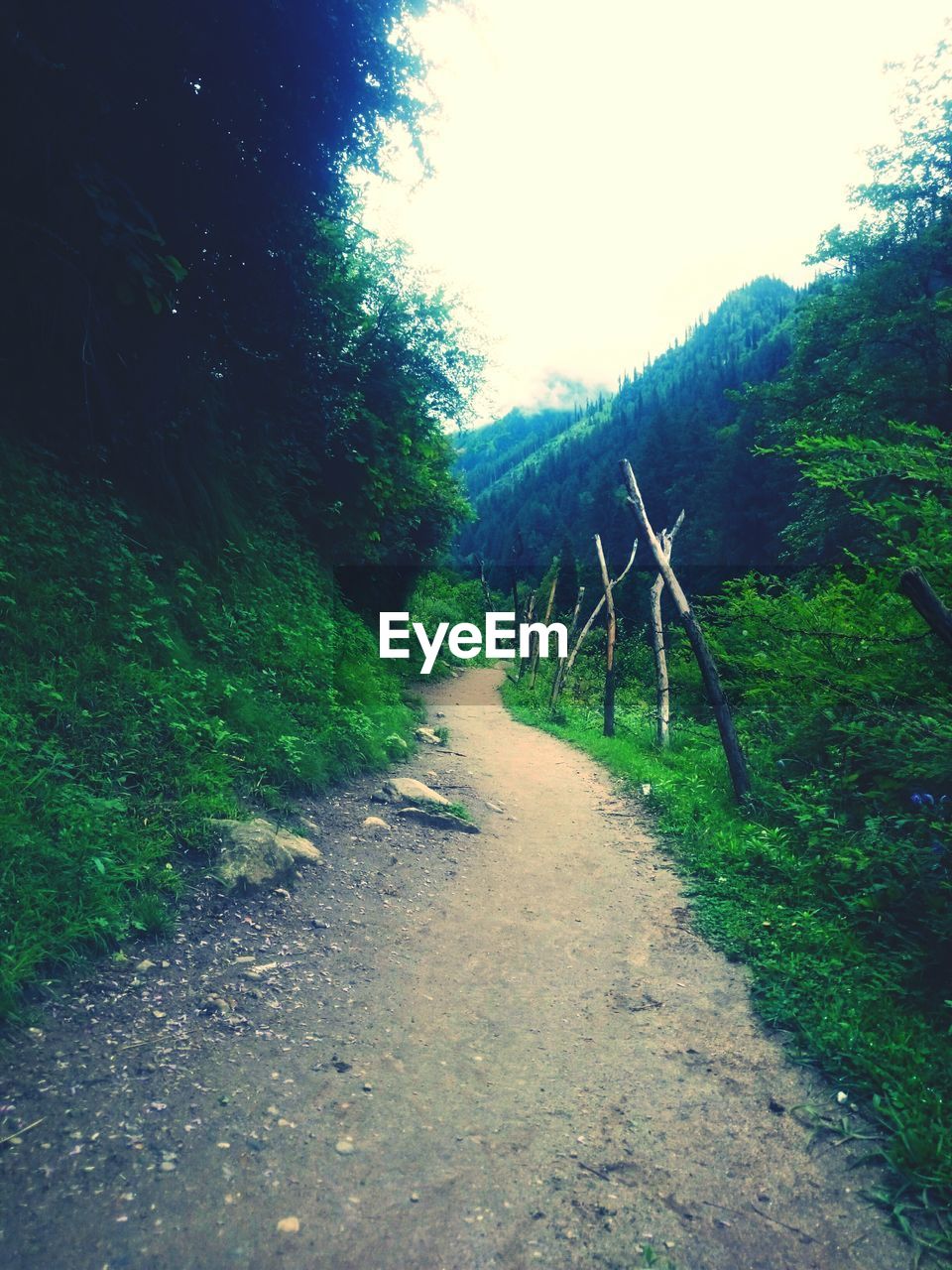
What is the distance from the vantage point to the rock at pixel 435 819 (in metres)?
7.03

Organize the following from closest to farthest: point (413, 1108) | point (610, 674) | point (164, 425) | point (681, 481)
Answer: point (413, 1108)
point (164, 425)
point (610, 674)
point (681, 481)

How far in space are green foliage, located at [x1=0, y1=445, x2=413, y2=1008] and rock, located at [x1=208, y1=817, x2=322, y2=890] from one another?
0.20m

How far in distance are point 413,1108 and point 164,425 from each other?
25.9 feet

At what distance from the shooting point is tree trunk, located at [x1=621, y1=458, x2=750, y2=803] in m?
7.70

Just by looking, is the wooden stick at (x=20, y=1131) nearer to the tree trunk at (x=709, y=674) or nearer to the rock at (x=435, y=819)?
the rock at (x=435, y=819)

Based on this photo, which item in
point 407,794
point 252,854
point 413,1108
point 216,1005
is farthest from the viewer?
point 407,794

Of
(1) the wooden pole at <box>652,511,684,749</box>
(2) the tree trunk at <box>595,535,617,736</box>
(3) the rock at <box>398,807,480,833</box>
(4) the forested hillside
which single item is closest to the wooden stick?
(3) the rock at <box>398,807,480,833</box>

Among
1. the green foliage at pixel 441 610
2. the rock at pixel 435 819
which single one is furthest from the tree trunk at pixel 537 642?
the rock at pixel 435 819

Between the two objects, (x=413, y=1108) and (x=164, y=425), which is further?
(x=164, y=425)

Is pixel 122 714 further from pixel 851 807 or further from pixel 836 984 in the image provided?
pixel 851 807

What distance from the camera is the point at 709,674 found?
840 centimetres

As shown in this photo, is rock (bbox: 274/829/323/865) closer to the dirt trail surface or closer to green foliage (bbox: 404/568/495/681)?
the dirt trail surface


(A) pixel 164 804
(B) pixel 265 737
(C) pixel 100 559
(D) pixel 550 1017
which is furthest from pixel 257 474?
(D) pixel 550 1017

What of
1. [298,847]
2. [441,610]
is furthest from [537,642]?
[298,847]
